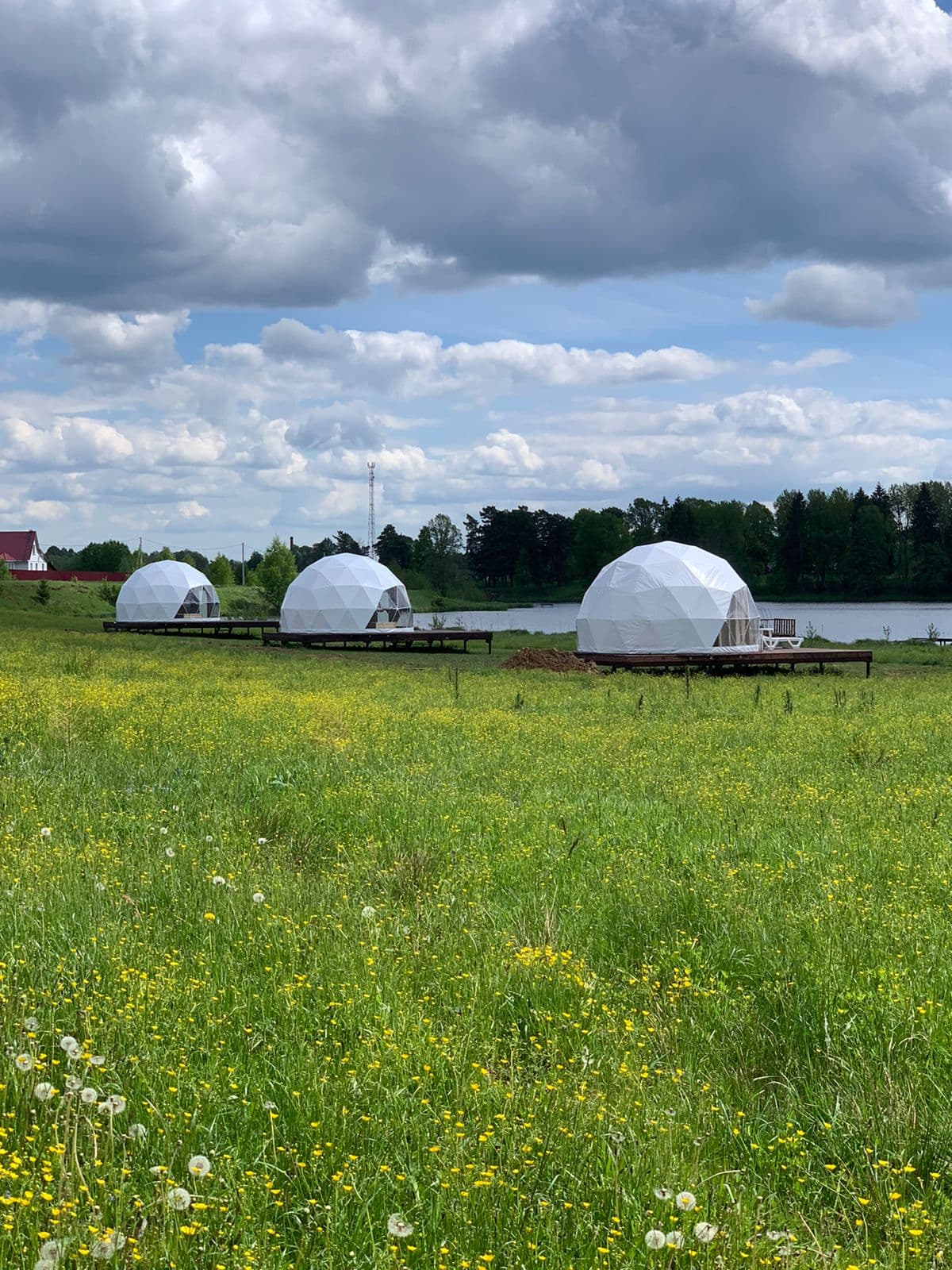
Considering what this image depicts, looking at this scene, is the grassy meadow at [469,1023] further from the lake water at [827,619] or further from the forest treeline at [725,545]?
the forest treeline at [725,545]

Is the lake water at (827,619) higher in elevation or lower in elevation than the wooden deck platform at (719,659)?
higher

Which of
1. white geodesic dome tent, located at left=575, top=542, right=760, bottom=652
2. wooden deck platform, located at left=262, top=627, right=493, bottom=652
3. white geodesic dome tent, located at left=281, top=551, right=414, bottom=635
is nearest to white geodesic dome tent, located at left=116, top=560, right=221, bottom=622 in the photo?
white geodesic dome tent, located at left=281, top=551, right=414, bottom=635

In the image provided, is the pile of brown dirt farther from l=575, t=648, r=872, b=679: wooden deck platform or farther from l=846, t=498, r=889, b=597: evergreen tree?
l=846, t=498, r=889, b=597: evergreen tree

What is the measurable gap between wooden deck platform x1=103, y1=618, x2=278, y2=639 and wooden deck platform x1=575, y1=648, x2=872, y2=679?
83.8 ft

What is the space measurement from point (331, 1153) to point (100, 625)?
56.1m

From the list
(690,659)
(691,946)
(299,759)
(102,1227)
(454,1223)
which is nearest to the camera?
(102,1227)

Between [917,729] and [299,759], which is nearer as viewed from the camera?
[299,759]

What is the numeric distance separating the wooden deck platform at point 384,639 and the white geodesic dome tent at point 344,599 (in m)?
3.28

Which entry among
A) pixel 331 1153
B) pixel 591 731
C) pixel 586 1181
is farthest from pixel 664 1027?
pixel 591 731

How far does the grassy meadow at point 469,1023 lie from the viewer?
2969 millimetres

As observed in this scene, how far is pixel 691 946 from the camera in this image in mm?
5184

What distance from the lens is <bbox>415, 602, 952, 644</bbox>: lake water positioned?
201 ft

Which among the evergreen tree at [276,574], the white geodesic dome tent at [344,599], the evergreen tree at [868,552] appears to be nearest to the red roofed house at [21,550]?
the evergreen tree at [276,574]

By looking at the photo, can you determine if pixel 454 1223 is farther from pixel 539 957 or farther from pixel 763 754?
pixel 763 754
